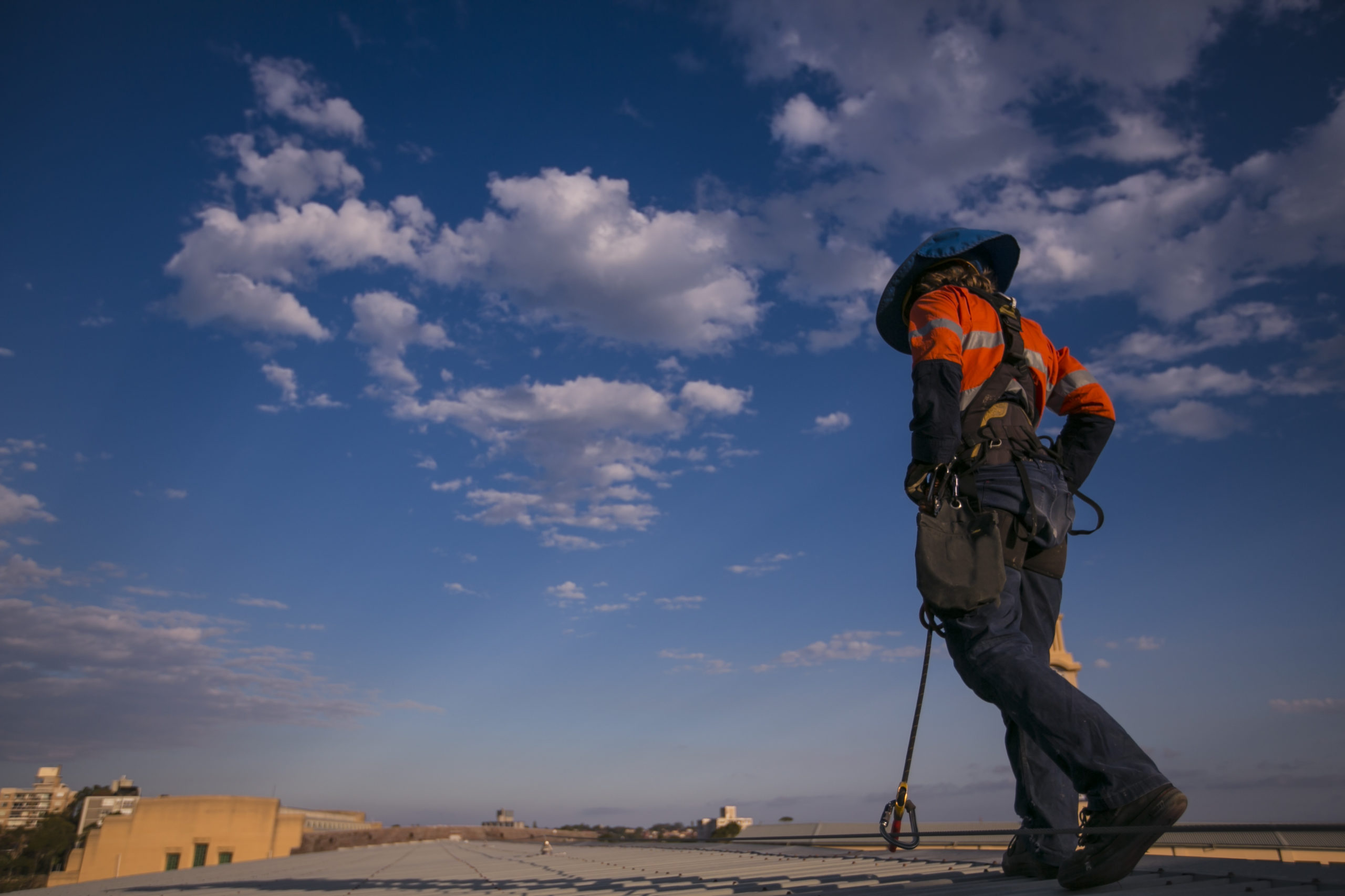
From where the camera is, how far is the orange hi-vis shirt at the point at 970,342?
303cm

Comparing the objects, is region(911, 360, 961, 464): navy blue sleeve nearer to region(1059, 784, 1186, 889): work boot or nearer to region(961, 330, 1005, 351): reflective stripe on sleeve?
region(961, 330, 1005, 351): reflective stripe on sleeve

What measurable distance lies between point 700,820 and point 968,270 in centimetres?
1436

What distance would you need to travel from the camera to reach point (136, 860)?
103 feet

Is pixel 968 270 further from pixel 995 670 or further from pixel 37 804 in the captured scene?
pixel 37 804

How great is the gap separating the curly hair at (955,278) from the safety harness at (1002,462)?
0.17 metres

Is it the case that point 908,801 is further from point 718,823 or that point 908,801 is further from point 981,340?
point 718,823

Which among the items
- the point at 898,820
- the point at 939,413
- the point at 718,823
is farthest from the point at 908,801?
the point at 718,823

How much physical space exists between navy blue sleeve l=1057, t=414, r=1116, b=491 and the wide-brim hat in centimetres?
78

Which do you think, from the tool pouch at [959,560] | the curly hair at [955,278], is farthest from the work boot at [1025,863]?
the curly hair at [955,278]

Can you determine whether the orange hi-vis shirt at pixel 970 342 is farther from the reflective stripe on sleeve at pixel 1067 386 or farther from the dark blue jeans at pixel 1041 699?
the dark blue jeans at pixel 1041 699

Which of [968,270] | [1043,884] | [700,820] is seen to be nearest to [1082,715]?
[1043,884]

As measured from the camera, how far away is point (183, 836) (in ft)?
107

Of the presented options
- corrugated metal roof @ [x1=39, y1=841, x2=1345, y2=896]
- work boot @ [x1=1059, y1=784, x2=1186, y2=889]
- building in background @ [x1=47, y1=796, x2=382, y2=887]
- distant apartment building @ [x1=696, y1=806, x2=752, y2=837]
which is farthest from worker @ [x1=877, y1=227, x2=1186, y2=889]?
building in background @ [x1=47, y1=796, x2=382, y2=887]

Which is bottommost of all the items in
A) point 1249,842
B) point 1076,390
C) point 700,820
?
point 700,820
